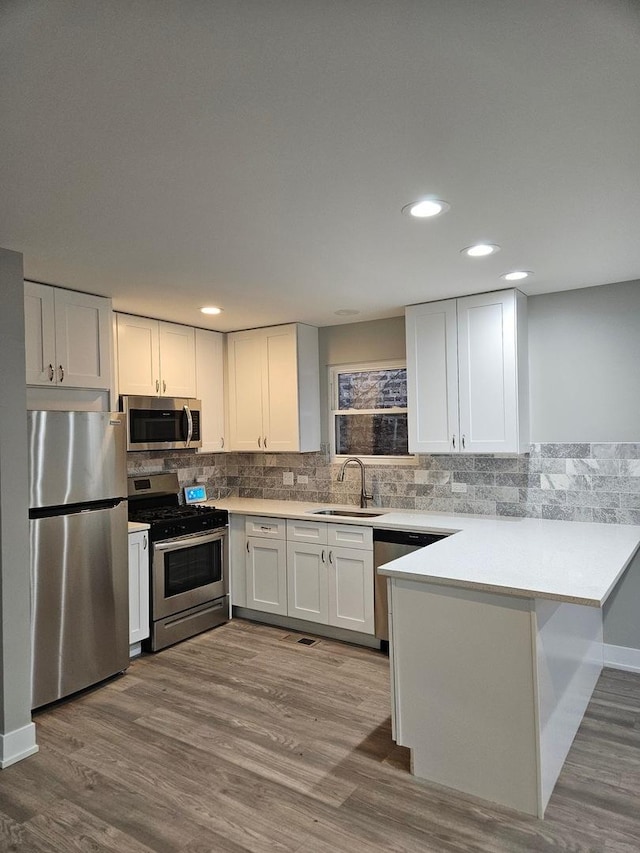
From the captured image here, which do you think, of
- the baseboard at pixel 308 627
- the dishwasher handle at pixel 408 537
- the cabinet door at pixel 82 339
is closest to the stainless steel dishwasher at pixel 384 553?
the dishwasher handle at pixel 408 537

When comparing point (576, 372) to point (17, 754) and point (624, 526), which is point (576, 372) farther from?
point (17, 754)

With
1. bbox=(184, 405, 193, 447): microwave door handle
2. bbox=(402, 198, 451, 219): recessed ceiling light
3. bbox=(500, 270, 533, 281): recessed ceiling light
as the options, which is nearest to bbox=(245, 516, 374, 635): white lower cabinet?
bbox=(184, 405, 193, 447): microwave door handle

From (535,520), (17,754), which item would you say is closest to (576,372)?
(535,520)

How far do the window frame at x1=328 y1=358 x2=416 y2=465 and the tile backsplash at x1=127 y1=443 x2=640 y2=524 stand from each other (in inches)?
2.4

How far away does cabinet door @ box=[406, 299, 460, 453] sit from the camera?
3.83m

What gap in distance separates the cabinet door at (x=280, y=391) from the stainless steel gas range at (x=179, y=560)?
78cm

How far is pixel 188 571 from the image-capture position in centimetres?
414

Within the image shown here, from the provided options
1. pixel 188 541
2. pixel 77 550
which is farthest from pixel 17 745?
pixel 188 541

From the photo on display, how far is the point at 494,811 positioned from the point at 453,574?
90 cm

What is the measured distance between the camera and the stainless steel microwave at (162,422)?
3.96m

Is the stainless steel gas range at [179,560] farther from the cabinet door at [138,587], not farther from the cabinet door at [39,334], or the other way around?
the cabinet door at [39,334]

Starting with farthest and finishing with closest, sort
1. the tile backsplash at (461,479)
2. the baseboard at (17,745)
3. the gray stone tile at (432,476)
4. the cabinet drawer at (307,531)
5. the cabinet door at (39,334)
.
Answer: the gray stone tile at (432,476) < the cabinet drawer at (307,531) < the tile backsplash at (461,479) < the cabinet door at (39,334) < the baseboard at (17,745)

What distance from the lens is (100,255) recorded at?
9.02 feet

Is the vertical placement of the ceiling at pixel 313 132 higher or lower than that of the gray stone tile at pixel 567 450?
higher
